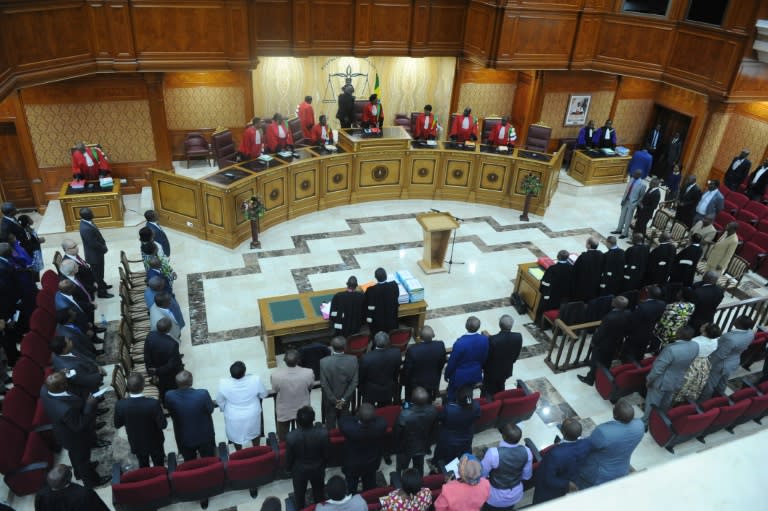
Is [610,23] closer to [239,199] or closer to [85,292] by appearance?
[239,199]

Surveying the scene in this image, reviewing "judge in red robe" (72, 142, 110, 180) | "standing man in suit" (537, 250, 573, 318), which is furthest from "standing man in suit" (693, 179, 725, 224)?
"judge in red robe" (72, 142, 110, 180)

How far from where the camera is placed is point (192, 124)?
1282 centimetres

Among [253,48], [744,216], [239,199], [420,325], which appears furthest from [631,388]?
[253,48]

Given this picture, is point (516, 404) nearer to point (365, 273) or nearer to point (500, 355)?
point (500, 355)

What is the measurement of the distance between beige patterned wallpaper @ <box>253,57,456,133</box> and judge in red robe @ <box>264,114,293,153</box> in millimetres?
3239

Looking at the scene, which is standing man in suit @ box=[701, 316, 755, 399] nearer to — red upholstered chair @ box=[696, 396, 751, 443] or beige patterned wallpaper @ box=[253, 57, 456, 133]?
red upholstered chair @ box=[696, 396, 751, 443]

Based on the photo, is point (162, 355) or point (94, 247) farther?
point (94, 247)

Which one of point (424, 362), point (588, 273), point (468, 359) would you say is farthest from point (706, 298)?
point (424, 362)

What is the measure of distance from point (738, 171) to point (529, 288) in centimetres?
689

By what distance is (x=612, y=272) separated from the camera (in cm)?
821

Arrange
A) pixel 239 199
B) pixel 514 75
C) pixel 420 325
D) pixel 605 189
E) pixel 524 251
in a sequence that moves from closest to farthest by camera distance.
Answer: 1. pixel 420 325
2. pixel 239 199
3. pixel 524 251
4. pixel 605 189
5. pixel 514 75

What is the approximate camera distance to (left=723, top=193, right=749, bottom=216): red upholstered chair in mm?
11219

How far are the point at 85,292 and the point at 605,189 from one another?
11.9 m

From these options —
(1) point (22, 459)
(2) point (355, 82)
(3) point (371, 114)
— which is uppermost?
(2) point (355, 82)
